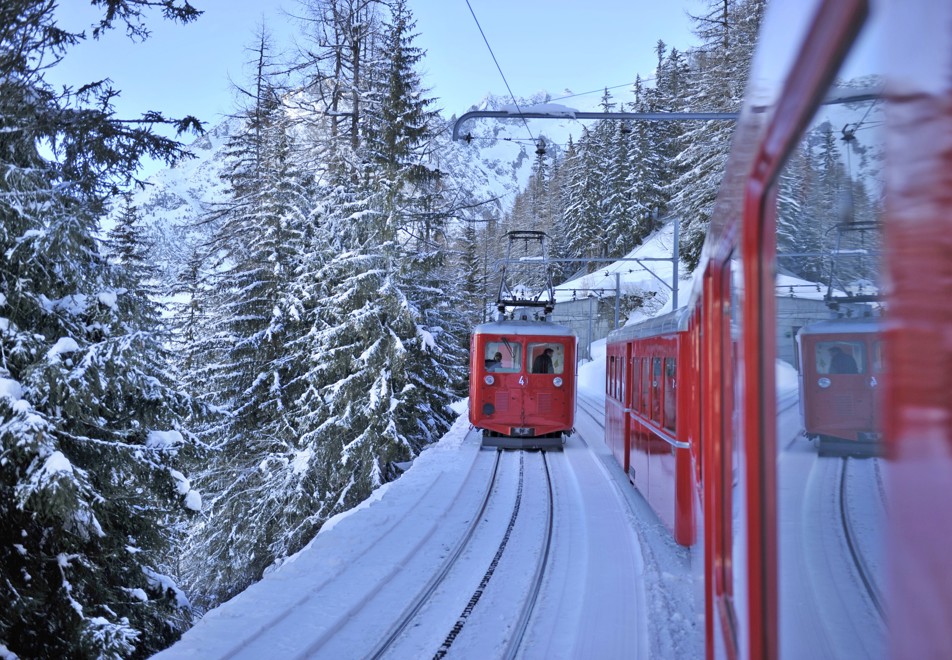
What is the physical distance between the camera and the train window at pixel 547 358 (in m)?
15.6

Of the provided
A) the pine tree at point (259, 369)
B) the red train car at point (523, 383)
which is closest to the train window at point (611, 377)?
the red train car at point (523, 383)

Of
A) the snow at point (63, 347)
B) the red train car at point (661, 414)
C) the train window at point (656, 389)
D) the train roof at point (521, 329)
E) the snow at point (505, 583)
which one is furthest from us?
the train roof at point (521, 329)

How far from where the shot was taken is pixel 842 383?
45.9 inches

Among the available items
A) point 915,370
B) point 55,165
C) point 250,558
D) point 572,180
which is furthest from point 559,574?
point 572,180

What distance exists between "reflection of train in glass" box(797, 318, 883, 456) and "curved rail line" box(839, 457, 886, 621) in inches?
2.3

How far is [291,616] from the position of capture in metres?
5.98

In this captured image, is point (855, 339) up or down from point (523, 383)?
up

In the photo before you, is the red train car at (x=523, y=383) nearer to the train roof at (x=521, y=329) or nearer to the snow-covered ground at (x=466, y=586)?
the train roof at (x=521, y=329)

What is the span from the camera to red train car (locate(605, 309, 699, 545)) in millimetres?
7066

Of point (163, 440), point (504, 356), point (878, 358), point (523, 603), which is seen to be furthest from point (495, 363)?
point (878, 358)

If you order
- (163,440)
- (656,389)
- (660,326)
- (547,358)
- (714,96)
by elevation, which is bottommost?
(163,440)

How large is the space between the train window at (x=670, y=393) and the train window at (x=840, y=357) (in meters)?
6.20

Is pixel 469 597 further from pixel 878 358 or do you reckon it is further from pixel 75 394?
pixel 878 358

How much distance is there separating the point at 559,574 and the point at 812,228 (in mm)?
6643
